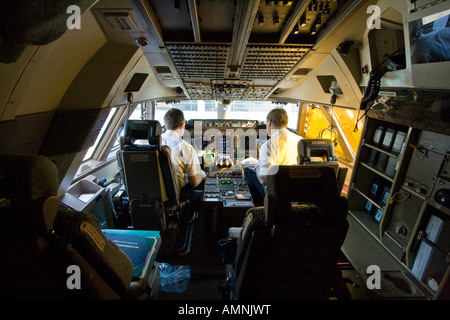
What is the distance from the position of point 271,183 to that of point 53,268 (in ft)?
3.15

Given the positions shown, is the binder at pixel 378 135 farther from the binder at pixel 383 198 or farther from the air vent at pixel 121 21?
the air vent at pixel 121 21

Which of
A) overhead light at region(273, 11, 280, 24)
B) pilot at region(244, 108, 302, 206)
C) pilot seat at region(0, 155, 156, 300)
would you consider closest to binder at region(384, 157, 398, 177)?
pilot at region(244, 108, 302, 206)

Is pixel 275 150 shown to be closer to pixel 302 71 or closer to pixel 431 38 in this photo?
pixel 302 71

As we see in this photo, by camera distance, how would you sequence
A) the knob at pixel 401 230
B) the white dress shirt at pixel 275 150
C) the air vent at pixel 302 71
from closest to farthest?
1. the knob at pixel 401 230
2. the air vent at pixel 302 71
3. the white dress shirt at pixel 275 150

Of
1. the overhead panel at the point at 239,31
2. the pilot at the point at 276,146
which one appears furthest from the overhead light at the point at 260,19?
the pilot at the point at 276,146

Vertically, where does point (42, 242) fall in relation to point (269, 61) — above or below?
below

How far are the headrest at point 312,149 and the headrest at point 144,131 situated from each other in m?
1.53

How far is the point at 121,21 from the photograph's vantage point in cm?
123

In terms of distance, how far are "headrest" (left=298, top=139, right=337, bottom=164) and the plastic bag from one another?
5.83ft

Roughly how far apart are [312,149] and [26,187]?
86.4 inches

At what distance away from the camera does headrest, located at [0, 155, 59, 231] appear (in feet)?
2.10

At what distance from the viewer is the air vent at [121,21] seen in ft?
3.81

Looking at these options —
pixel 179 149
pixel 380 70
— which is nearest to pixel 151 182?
pixel 179 149

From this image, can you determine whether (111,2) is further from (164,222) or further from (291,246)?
(164,222)
